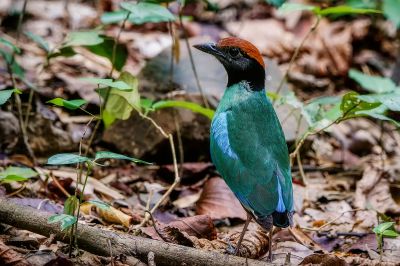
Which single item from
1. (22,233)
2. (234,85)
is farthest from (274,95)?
(22,233)

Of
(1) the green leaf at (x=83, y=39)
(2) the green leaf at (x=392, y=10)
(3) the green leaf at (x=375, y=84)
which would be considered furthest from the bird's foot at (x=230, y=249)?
(2) the green leaf at (x=392, y=10)

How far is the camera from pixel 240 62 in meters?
4.39

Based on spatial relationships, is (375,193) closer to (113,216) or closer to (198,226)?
(198,226)

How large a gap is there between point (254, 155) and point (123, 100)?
131 centimetres

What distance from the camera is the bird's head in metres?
4.34

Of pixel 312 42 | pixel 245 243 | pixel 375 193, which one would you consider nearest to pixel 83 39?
pixel 245 243

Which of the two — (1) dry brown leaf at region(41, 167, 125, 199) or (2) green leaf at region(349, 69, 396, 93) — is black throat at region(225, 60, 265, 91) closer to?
(1) dry brown leaf at region(41, 167, 125, 199)

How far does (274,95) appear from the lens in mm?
5230

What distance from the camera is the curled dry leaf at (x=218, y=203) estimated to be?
4.91 metres

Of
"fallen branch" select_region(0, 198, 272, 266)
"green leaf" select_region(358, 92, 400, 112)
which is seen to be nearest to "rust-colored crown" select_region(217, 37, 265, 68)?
"green leaf" select_region(358, 92, 400, 112)

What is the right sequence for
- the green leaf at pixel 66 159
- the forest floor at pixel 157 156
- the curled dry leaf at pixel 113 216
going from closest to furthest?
the green leaf at pixel 66 159
the forest floor at pixel 157 156
the curled dry leaf at pixel 113 216

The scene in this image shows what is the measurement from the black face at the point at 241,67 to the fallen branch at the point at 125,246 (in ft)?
4.75

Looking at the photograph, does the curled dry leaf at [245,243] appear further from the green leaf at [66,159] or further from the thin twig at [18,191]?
the thin twig at [18,191]

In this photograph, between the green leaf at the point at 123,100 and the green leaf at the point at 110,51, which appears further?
the green leaf at the point at 110,51
